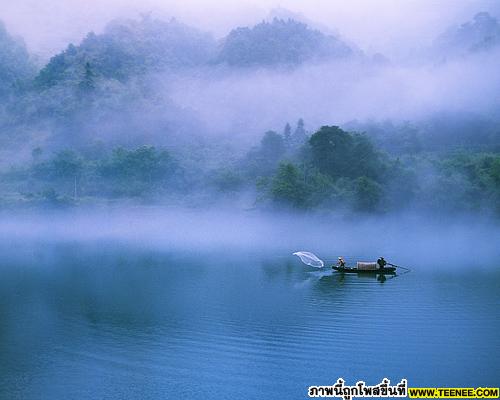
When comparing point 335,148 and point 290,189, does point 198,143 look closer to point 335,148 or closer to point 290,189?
point 335,148

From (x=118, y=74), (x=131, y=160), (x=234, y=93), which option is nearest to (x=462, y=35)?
(x=234, y=93)

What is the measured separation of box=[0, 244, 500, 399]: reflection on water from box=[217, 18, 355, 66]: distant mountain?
139448mm

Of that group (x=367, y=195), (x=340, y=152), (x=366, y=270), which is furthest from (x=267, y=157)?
(x=366, y=270)

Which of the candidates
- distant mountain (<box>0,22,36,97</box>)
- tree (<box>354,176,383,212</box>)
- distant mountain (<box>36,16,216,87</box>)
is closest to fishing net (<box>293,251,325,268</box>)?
tree (<box>354,176,383,212</box>)

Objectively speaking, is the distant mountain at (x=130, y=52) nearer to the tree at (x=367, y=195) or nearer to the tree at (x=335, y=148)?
the tree at (x=335, y=148)

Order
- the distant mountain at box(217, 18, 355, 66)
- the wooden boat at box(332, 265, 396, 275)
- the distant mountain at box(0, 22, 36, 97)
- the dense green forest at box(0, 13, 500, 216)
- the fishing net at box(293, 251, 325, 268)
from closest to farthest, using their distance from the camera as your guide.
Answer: the wooden boat at box(332, 265, 396, 275) < the fishing net at box(293, 251, 325, 268) < the dense green forest at box(0, 13, 500, 216) < the distant mountain at box(0, 22, 36, 97) < the distant mountain at box(217, 18, 355, 66)

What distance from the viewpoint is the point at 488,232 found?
60375 mm

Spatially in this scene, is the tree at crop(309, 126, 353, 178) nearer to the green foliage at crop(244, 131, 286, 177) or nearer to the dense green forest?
the dense green forest

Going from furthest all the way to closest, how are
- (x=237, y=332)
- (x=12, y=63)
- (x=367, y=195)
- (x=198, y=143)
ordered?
(x=12, y=63)
(x=198, y=143)
(x=367, y=195)
(x=237, y=332)

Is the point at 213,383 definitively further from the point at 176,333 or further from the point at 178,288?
the point at 178,288

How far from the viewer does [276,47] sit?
556 ft

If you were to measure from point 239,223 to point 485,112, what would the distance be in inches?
2091

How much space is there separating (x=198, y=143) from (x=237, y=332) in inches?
3976

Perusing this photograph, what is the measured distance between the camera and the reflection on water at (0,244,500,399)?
55.7 ft
